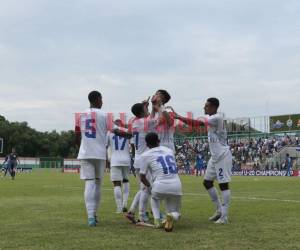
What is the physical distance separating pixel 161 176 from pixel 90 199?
140 cm

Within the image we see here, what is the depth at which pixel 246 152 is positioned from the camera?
54.7 meters

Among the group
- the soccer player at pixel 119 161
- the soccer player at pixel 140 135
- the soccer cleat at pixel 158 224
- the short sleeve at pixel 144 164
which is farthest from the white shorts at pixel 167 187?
the soccer player at pixel 119 161

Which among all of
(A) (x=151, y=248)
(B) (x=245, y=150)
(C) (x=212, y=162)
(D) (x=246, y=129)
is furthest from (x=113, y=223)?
(D) (x=246, y=129)

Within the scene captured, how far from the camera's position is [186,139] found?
62.7m

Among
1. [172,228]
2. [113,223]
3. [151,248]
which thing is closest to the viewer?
[151,248]

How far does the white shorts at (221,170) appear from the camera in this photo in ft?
31.2

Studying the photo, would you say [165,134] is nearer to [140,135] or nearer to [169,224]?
[140,135]

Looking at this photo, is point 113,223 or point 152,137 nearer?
point 152,137

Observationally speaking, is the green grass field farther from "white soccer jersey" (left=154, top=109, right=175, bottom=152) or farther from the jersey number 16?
"white soccer jersey" (left=154, top=109, right=175, bottom=152)

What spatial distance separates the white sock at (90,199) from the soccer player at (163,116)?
58.7 inches

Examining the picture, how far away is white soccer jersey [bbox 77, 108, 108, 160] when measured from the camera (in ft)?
30.2

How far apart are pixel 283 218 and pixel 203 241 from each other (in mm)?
3005

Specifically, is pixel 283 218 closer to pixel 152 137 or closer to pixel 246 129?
pixel 152 137

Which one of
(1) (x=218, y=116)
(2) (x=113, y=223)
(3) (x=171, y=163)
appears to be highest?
(1) (x=218, y=116)
